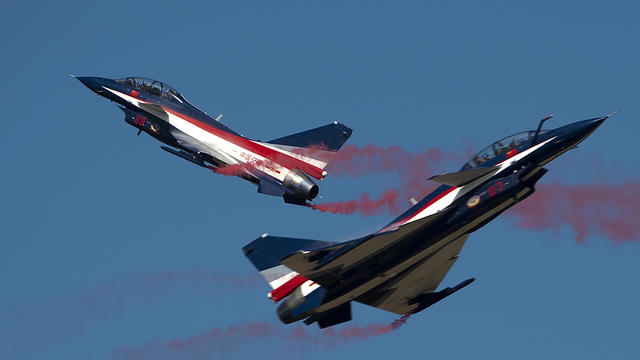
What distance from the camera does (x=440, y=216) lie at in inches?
1244

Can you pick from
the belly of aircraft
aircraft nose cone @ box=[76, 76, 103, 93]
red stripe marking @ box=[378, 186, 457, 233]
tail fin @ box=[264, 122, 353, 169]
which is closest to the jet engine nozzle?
tail fin @ box=[264, 122, 353, 169]

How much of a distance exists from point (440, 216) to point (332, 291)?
4080 mm

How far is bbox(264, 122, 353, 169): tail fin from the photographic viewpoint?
38844 mm

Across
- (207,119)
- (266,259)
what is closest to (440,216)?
(266,259)

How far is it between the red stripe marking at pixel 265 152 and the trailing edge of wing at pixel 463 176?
8.00m

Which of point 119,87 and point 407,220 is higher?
point 119,87

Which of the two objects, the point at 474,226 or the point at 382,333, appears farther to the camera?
the point at 382,333

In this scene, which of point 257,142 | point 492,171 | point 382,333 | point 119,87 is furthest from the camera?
point 119,87

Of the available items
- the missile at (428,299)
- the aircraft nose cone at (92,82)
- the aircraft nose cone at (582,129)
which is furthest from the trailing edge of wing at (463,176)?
the aircraft nose cone at (92,82)

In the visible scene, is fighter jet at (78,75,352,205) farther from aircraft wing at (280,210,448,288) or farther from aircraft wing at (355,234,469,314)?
aircraft wing at (280,210,448,288)

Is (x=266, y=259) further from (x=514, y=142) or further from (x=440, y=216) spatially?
(x=514, y=142)

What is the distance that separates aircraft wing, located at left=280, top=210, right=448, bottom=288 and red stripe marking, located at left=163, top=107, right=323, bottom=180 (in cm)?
691

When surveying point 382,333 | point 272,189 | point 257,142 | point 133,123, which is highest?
point 133,123

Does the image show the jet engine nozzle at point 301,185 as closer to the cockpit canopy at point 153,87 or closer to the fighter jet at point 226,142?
the fighter jet at point 226,142
